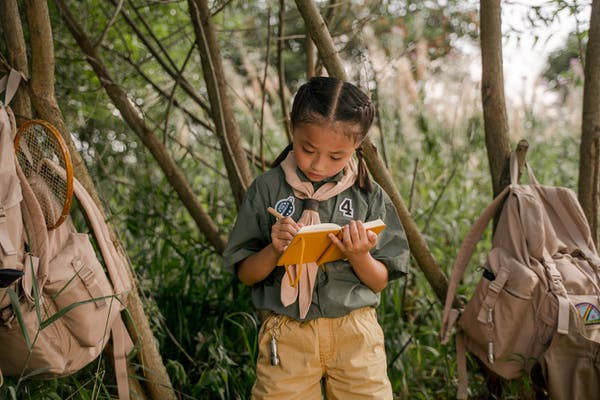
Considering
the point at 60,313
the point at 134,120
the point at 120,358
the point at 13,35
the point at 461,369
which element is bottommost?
the point at 461,369

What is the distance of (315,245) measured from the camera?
6.00ft

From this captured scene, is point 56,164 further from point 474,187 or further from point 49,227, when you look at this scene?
point 474,187

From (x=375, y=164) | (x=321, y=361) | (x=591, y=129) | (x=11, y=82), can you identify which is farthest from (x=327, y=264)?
(x=591, y=129)

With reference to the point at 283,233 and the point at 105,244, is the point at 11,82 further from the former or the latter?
the point at 283,233

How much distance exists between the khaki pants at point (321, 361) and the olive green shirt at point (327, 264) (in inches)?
2.1

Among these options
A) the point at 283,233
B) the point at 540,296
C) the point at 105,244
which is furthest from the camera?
the point at 540,296

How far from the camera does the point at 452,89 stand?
5367 mm

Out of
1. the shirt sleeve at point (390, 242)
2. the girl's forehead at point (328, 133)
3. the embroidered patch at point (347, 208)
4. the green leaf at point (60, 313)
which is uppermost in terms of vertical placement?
the girl's forehead at point (328, 133)

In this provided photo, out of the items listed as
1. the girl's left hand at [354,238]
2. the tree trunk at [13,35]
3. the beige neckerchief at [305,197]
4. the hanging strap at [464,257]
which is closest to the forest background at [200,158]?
the tree trunk at [13,35]

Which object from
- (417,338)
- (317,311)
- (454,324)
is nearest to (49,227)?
(317,311)

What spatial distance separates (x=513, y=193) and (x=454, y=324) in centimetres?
61

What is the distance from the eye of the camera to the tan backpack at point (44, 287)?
1.79 meters

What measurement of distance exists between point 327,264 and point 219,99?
1.00 meters

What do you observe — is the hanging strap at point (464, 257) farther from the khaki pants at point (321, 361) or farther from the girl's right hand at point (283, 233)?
the girl's right hand at point (283, 233)
